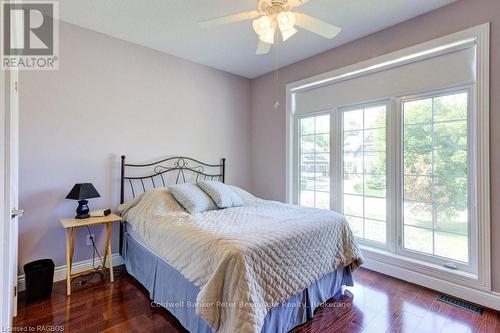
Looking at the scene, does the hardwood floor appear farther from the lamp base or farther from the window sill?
the lamp base

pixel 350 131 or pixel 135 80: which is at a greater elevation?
pixel 135 80

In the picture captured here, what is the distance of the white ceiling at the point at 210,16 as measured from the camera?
7.44ft

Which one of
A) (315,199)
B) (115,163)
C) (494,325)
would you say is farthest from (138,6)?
(494,325)

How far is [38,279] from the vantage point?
219cm

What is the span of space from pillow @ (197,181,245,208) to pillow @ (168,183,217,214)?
6 centimetres

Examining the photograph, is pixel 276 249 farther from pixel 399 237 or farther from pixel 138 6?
pixel 138 6

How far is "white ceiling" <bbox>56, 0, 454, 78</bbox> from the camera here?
2268 millimetres

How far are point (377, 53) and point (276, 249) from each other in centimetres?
247

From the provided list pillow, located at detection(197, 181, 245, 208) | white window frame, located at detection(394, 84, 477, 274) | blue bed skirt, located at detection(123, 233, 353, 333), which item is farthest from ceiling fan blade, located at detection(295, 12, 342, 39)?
blue bed skirt, located at detection(123, 233, 353, 333)

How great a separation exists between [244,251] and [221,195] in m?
1.31

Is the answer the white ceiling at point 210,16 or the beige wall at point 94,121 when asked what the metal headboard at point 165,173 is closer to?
the beige wall at point 94,121

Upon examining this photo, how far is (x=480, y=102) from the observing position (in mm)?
2148

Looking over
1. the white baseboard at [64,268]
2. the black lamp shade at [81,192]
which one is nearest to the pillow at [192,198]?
the black lamp shade at [81,192]

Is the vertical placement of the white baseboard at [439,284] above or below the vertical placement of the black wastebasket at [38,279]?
below
